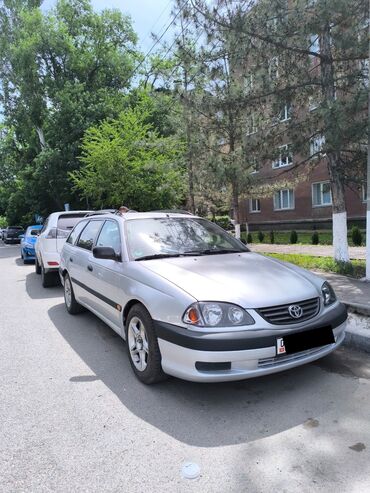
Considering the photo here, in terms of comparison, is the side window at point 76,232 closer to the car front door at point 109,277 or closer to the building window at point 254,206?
the car front door at point 109,277

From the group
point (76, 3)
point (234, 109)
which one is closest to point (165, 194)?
point (234, 109)

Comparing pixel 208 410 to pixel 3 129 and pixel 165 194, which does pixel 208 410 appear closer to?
pixel 165 194

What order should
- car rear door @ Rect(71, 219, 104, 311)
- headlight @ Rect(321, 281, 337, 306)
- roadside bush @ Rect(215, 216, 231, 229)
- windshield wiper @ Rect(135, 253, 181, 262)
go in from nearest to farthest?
headlight @ Rect(321, 281, 337, 306) → windshield wiper @ Rect(135, 253, 181, 262) → car rear door @ Rect(71, 219, 104, 311) → roadside bush @ Rect(215, 216, 231, 229)

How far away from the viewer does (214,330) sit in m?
3.18

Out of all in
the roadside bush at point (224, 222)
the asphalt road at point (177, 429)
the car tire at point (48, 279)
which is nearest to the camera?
the asphalt road at point (177, 429)

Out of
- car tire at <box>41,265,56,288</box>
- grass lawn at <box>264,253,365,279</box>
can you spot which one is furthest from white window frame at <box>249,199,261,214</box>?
car tire at <box>41,265,56,288</box>

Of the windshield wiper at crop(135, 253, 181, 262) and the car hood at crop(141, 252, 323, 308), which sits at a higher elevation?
the windshield wiper at crop(135, 253, 181, 262)

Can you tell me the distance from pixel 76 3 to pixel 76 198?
46.2ft

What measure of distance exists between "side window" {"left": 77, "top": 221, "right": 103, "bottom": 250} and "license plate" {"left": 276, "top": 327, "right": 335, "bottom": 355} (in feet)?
10.6

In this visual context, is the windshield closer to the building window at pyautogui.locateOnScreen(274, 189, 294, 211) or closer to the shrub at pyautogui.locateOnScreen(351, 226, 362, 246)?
the shrub at pyautogui.locateOnScreen(351, 226, 362, 246)

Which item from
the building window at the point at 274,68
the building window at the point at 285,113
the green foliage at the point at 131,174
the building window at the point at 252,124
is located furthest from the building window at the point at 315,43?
the green foliage at the point at 131,174

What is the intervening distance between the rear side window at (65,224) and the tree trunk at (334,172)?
5926mm

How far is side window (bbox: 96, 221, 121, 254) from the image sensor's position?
4.77 m

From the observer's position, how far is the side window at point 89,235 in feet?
18.8
